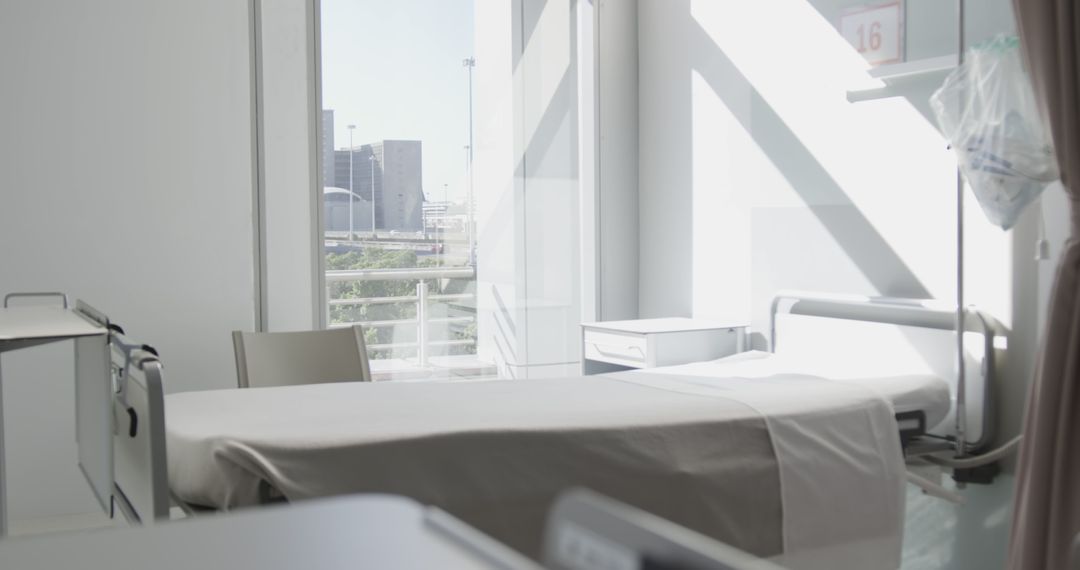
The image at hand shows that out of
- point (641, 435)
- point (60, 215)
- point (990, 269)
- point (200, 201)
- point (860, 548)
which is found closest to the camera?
point (641, 435)

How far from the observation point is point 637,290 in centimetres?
526

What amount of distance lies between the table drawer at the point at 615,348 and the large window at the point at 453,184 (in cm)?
49

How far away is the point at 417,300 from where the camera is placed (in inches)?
186

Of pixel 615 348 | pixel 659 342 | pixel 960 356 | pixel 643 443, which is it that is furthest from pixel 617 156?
pixel 643 443

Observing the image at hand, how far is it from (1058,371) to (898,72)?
1287 millimetres

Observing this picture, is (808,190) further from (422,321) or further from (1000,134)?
(422,321)

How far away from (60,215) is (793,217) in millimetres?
3030

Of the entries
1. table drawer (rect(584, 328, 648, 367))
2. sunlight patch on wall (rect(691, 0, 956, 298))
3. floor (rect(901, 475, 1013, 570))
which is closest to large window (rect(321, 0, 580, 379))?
table drawer (rect(584, 328, 648, 367))

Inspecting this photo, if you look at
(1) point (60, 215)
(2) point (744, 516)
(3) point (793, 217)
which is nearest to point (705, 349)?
(3) point (793, 217)

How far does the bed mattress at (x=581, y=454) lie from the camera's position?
2.37 m

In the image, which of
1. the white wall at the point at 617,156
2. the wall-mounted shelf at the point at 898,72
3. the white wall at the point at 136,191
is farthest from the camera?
the white wall at the point at 617,156

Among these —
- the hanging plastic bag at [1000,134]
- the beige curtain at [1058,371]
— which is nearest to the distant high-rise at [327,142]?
the hanging plastic bag at [1000,134]

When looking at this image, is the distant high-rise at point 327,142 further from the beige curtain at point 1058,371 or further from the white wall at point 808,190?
the beige curtain at point 1058,371

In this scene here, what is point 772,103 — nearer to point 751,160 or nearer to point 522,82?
point 751,160
